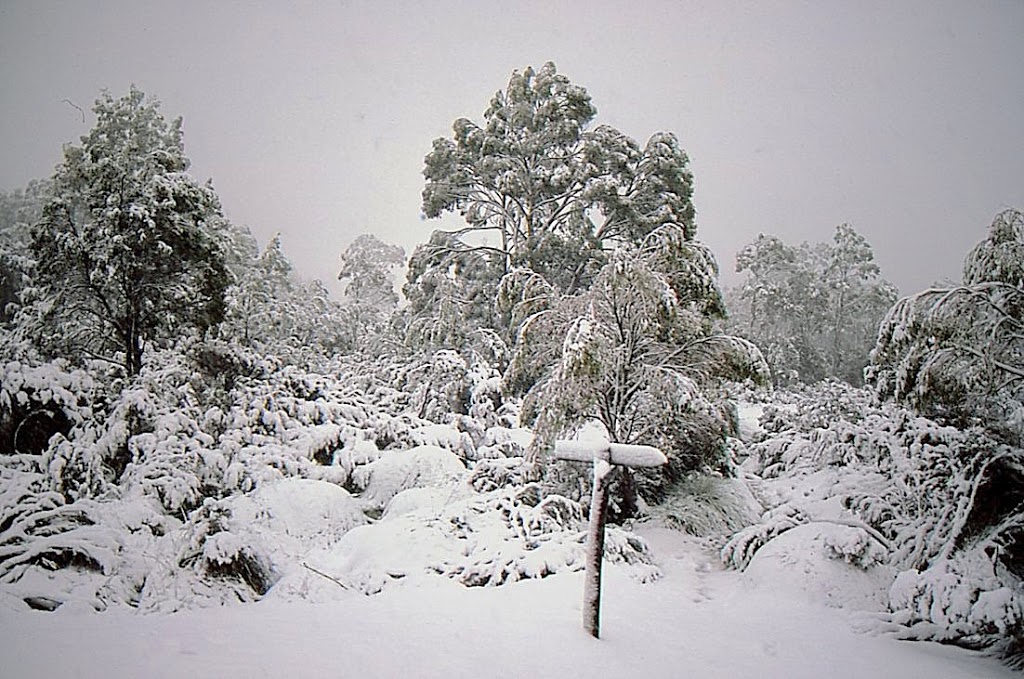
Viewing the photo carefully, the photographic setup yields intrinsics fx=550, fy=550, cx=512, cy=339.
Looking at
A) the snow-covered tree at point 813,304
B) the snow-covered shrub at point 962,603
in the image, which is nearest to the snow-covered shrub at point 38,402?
the snow-covered shrub at point 962,603

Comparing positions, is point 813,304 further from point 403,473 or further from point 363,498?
point 363,498

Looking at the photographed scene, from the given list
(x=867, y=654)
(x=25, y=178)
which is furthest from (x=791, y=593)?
(x=25, y=178)

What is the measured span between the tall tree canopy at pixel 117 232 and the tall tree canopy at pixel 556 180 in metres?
4.94

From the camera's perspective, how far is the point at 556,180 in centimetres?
837

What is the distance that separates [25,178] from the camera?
8.57 feet

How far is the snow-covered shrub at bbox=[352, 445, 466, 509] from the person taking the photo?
573 centimetres

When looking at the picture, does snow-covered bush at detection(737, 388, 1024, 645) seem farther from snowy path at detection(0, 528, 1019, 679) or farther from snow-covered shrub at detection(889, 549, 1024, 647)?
snowy path at detection(0, 528, 1019, 679)

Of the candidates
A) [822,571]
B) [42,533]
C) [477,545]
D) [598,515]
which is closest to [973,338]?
[822,571]

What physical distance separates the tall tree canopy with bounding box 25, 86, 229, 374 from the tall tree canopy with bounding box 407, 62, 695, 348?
4.94 meters

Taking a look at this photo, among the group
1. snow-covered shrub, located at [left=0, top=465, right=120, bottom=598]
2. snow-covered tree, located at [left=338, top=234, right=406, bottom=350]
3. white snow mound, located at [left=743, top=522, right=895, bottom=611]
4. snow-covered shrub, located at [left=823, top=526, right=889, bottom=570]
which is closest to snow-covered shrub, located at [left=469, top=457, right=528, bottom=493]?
white snow mound, located at [left=743, top=522, right=895, bottom=611]

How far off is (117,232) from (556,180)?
6.35 metres

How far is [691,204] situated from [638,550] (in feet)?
19.3

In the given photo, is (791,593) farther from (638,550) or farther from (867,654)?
(638,550)

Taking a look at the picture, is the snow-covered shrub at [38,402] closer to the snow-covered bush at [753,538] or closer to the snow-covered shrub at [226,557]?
the snow-covered shrub at [226,557]
